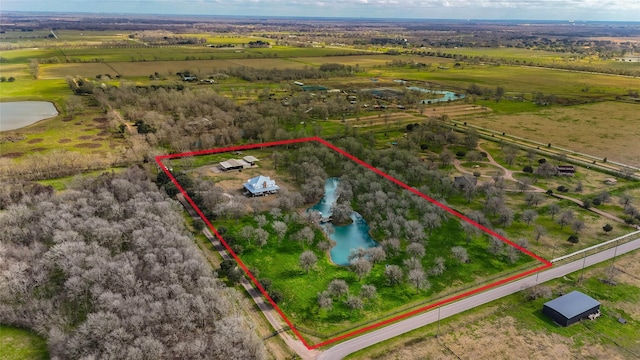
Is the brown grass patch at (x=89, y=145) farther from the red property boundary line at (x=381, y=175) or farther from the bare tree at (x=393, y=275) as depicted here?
the bare tree at (x=393, y=275)

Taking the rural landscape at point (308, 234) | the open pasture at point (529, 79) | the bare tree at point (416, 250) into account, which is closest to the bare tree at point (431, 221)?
the rural landscape at point (308, 234)

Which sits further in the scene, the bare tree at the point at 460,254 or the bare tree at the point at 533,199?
the bare tree at the point at 533,199

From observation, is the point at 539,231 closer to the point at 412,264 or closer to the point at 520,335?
the point at 412,264

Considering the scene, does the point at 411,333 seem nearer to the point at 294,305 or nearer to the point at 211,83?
the point at 294,305

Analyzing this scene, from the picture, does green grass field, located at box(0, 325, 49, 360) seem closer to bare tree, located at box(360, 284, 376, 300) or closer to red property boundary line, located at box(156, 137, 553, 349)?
red property boundary line, located at box(156, 137, 553, 349)

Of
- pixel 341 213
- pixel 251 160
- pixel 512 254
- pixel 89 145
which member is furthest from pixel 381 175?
pixel 89 145

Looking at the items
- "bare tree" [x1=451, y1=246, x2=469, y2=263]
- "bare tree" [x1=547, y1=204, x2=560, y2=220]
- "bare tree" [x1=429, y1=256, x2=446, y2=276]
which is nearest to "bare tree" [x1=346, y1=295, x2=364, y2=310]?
"bare tree" [x1=429, y1=256, x2=446, y2=276]

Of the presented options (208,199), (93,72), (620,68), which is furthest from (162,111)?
(620,68)
